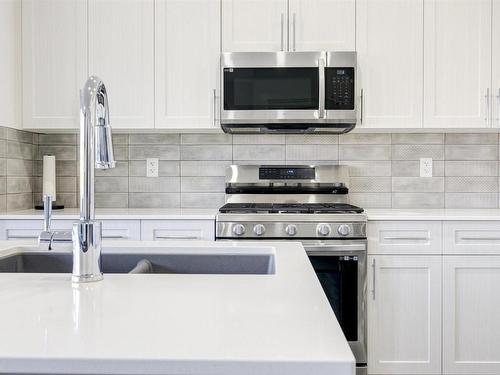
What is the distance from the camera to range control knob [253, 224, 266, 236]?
7.86 ft

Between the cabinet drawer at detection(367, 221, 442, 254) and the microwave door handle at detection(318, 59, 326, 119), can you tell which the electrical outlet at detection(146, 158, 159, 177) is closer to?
the microwave door handle at detection(318, 59, 326, 119)

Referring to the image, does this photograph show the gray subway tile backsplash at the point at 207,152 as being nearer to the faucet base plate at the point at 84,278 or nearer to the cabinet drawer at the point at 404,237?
the cabinet drawer at the point at 404,237

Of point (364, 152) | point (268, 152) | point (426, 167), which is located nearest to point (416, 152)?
point (426, 167)

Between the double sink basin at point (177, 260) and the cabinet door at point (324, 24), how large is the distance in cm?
167

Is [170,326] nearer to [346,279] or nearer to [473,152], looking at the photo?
[346,279]

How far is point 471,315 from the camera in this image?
2.43m

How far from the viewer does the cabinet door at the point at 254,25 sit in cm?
266

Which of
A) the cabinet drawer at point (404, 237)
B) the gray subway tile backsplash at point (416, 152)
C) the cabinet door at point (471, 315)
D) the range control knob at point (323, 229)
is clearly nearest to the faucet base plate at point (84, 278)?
the range control knob at point (323, 229)

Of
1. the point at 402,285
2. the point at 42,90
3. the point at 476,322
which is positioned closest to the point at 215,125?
the point at 42,90

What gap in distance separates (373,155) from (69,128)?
73.0 inches

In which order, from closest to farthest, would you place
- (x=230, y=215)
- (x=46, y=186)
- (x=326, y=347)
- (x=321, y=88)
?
(x=326, y=347)
(x=230, y=215)
(x=321, y=88)
(x=46, y=186)

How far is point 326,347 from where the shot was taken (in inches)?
23.0

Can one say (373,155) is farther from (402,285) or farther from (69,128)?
(69,128)

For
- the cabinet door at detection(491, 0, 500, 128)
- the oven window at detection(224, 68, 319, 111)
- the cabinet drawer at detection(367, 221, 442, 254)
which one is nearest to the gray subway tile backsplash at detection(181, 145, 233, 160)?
the oven window at detection(224, 68, 319, 111)
